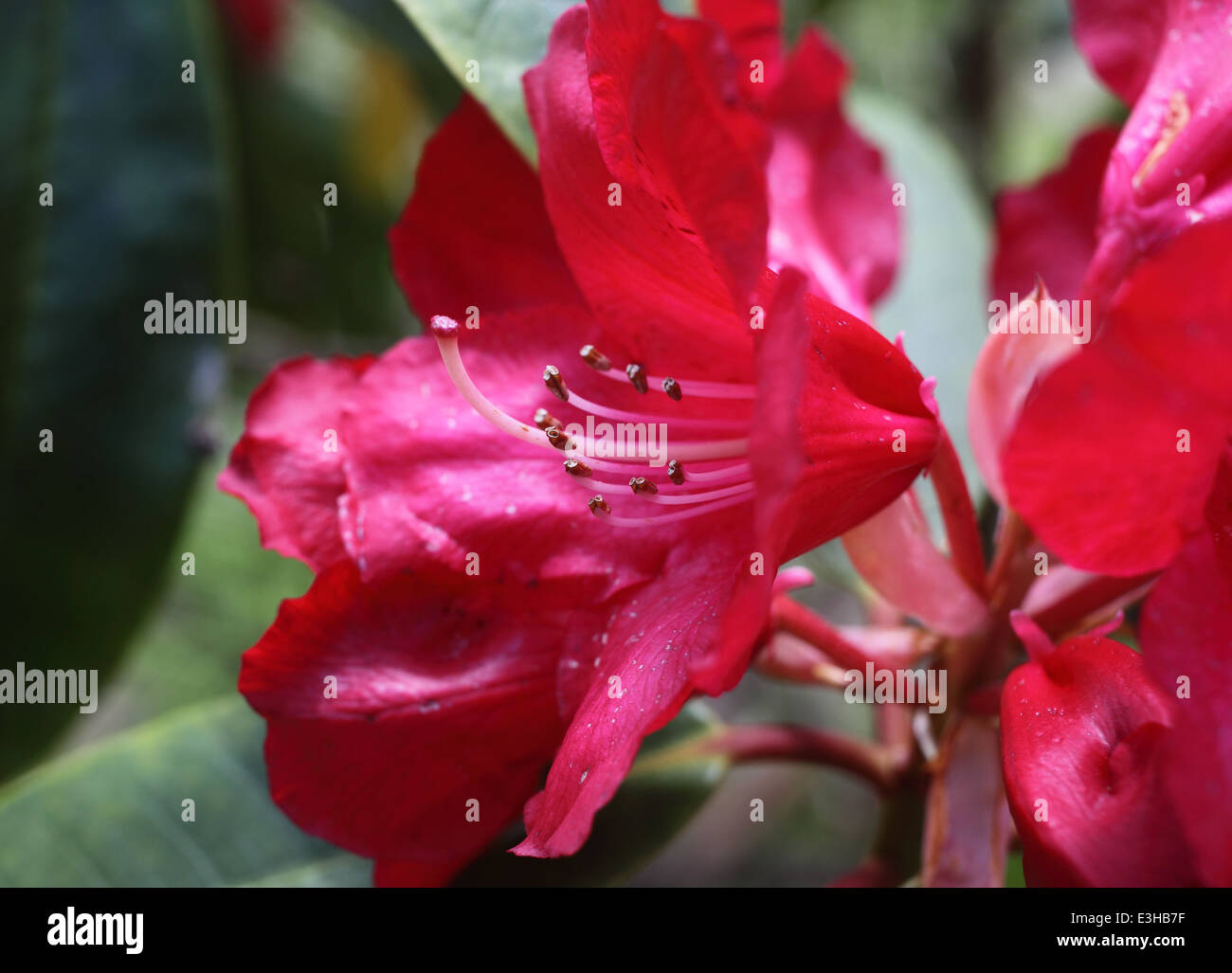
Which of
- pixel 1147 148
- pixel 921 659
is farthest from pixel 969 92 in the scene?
pixel 921 659

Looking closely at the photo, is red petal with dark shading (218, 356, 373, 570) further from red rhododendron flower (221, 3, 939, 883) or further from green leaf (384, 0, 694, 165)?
green leaf (384, 0, 694, 165)

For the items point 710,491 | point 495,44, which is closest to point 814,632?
point 710,491

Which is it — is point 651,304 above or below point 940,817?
above

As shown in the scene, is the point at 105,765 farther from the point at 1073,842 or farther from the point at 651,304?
the point at 1073,842

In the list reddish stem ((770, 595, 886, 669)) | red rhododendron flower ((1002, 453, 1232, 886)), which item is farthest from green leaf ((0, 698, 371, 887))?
red rhododendron flower ((1002, 453, 1232, 886))

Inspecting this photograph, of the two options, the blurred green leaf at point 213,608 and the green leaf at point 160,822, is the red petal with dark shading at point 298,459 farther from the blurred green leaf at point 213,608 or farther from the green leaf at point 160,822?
the blurred green leaf at point 213,608

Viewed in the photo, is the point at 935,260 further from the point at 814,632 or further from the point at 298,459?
the point at 298,459
